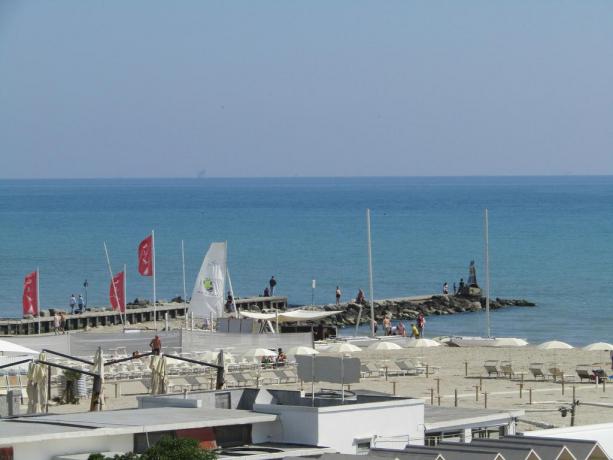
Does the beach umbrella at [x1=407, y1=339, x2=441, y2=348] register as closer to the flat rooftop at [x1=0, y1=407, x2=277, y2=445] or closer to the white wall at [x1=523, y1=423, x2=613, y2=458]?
the white wall at [x1=523, y1=423, x2=613, y2=458]

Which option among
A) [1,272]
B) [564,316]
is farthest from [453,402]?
[1,272]

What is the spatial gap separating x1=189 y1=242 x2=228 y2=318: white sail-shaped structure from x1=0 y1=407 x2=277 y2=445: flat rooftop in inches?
1273

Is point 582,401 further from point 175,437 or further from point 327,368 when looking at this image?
point 175,437

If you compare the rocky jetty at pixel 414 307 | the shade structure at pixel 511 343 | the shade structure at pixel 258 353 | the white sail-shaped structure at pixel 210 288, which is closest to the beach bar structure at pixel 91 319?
the white sail-shaped structure at pixel 210 288

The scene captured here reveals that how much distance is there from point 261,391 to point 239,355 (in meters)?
A: 20.0

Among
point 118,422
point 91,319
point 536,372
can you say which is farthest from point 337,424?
point 91,319

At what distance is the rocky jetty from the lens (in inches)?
2940

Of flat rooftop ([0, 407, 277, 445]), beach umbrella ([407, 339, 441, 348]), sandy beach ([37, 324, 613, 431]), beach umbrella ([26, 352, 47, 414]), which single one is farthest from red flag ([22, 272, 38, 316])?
flat rooftop ([0, 407, 277, 445])

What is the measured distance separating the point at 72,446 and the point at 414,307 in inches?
2459

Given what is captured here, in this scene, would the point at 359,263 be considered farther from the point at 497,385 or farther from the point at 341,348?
the point at 497,385

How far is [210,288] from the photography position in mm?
55281

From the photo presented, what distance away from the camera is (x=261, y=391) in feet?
76.1

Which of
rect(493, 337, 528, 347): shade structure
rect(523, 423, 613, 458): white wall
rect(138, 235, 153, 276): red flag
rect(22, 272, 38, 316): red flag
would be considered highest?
rect(138, 235, 153, 276): red flag

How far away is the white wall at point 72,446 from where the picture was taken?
61.6ft
